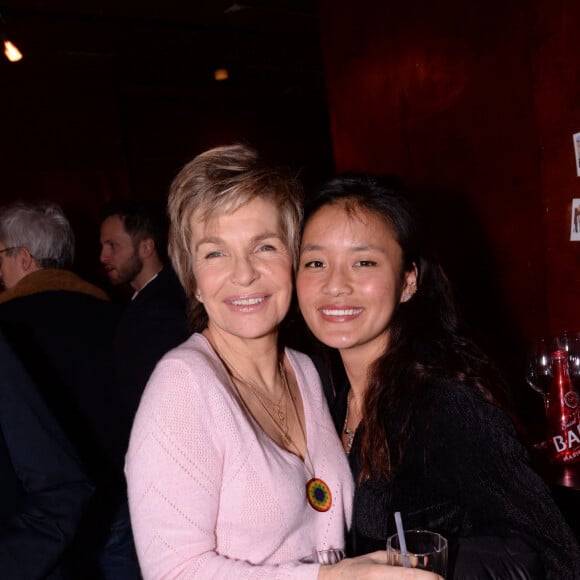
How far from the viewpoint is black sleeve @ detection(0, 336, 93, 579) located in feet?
4.80

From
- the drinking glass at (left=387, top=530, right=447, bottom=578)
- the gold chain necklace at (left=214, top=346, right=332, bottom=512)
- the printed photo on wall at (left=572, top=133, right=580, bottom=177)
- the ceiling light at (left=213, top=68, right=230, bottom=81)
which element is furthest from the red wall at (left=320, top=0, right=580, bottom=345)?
the ceiling light at (left=213, top=68, right=230, bottom=81)

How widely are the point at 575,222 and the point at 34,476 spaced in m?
2.66

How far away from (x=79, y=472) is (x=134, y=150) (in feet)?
18.7

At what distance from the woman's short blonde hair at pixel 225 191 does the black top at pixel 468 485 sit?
0.59 metres

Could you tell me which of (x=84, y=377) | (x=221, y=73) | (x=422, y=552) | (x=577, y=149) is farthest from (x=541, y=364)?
(x=221, y=73)

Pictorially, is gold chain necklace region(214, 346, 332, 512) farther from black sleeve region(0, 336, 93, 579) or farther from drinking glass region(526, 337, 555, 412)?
drinking glass region(526, 337, 555, 412)

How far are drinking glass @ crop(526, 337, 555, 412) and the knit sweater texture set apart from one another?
48.1 inches

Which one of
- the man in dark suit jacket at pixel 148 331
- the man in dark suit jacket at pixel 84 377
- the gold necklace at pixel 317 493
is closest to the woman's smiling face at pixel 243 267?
the gold necklace at pixel 317 493

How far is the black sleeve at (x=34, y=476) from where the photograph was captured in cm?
146

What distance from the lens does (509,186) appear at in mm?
3404

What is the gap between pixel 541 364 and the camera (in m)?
2.46

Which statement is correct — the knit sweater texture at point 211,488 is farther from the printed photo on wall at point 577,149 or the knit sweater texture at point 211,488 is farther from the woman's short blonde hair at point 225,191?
the printed photo on wall at point 577,149

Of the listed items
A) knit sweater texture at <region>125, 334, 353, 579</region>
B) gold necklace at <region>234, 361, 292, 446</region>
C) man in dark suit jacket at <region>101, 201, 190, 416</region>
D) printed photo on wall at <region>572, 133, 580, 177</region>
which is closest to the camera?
knit sweater texture at <region>125, 334, 353, 579</region>

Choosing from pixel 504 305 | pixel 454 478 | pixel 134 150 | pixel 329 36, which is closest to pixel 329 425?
pixel 454 478
